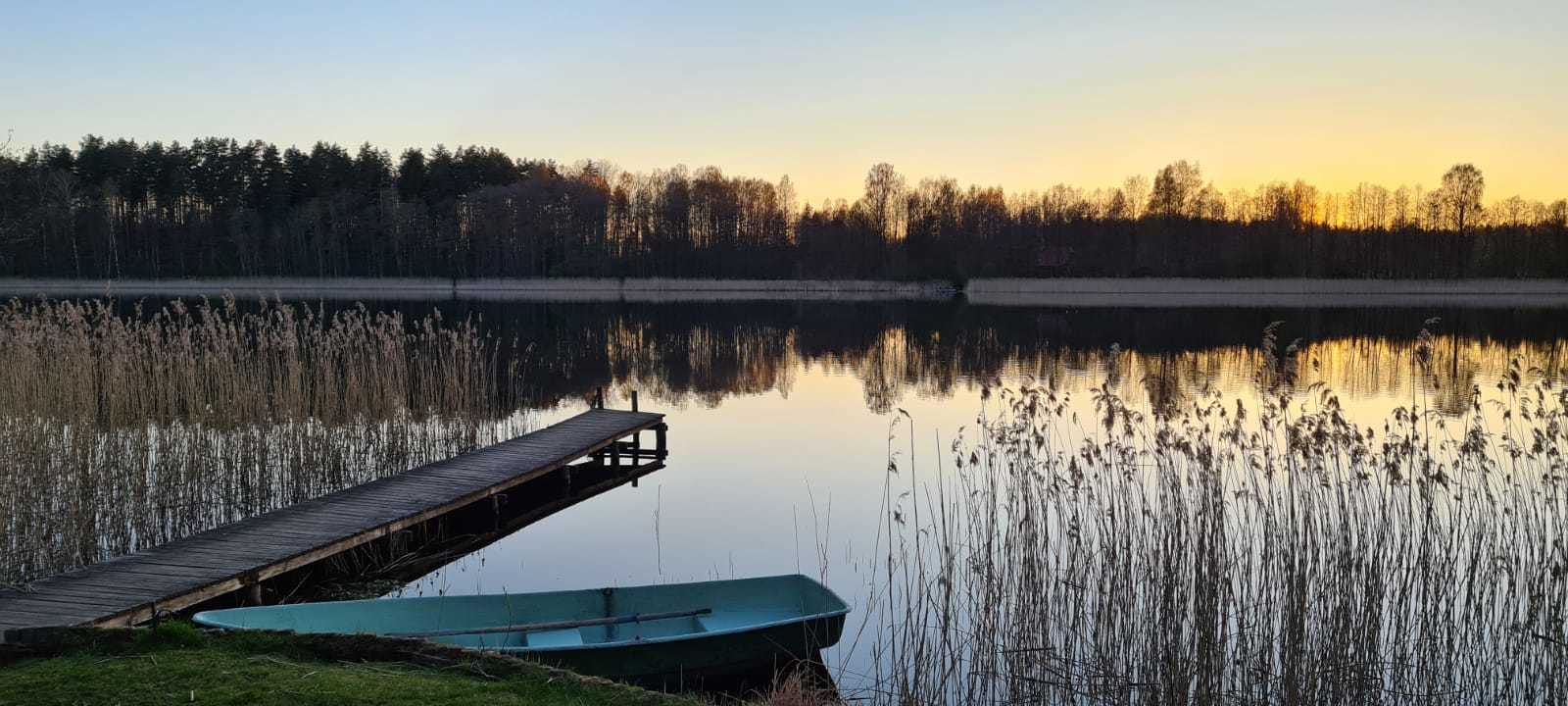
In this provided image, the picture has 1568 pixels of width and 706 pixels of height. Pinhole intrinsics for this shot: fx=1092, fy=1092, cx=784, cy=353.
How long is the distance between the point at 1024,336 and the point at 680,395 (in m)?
12.5

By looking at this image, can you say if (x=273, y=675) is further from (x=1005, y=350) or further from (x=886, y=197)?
(x=886, y=197)

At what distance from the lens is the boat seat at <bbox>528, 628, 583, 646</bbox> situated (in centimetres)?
604

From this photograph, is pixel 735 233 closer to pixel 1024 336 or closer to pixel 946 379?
pixel 1024 336

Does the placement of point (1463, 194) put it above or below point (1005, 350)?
above

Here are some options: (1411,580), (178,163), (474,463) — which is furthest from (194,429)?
(178,163)

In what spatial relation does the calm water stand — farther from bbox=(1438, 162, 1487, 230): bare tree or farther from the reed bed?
bbox=(1438, 162, 1487, 230): bare tree

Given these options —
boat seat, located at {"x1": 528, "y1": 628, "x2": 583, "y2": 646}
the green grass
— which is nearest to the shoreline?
boat seat, located at {"x1": 528, "y1": 628, "x2": 583, "y2": 646}

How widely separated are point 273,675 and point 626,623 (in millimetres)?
2206

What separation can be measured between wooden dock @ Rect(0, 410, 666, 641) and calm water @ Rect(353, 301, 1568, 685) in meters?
0.59

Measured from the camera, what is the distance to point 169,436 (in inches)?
369

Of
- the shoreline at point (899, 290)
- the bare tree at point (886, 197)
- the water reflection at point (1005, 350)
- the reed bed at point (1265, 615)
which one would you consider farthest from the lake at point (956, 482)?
the bare tree at point (886, 197)

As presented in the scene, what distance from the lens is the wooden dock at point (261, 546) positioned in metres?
5.84

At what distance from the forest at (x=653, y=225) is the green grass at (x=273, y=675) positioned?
57.1 meters

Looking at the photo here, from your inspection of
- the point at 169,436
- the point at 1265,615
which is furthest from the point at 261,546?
the point at 1265,615
